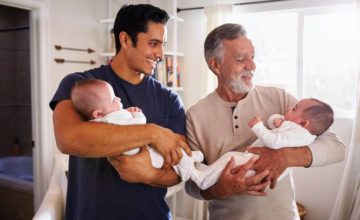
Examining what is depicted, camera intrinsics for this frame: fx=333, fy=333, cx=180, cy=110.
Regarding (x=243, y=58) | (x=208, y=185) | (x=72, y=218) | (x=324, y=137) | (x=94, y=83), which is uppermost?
(x=243, y=58)

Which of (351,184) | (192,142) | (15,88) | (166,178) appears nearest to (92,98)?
(166,178)

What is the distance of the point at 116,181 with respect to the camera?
1.26 m

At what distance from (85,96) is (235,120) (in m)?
0.63

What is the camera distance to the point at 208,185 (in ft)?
4.24

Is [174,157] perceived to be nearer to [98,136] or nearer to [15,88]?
[98,136]

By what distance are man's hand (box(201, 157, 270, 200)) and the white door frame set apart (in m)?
2.05

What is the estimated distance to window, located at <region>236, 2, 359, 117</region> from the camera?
3.10m

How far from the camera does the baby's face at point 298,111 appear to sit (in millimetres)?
1302

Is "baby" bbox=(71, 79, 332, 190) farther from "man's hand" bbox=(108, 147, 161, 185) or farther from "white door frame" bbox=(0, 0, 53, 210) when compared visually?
"white door frame" bbox=(0, 0, 53, 210)

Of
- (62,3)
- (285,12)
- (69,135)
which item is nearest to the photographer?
(69,135)

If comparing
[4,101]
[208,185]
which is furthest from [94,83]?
[4,101]

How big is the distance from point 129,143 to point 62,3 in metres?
2.34

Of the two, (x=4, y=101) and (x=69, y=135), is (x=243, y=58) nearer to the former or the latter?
(x=69, y=135)

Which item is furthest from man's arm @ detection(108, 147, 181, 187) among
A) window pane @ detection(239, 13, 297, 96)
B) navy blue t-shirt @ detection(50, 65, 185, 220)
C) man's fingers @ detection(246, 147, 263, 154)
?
window pane @ detection(239, 13, 297, 96)
